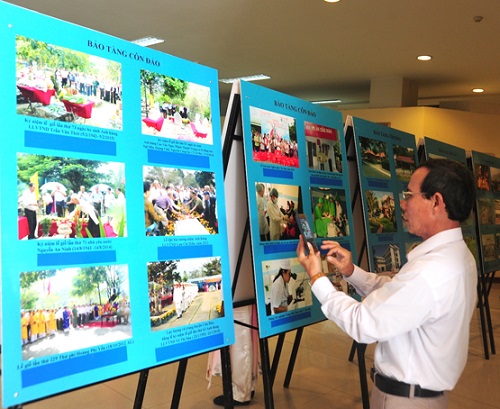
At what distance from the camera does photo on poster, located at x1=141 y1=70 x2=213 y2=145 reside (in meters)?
1.88

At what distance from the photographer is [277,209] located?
251 centimetres

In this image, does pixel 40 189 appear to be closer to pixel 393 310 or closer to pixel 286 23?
pixel 393 310

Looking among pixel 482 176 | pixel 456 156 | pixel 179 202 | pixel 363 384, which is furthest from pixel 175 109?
pixel 482 176

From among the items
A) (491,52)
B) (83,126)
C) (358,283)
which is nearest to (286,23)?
(491,52)

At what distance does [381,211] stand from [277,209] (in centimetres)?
141

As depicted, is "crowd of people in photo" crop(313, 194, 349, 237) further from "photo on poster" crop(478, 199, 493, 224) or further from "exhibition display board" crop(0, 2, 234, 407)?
"photo on poster" crop(478, 199, 493, 224)

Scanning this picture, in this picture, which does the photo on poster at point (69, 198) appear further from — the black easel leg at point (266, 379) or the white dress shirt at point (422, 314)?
the black easel leg at point (266, 379)

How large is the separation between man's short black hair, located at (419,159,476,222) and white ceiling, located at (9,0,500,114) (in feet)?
14.0

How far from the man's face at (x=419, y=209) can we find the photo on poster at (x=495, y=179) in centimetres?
408

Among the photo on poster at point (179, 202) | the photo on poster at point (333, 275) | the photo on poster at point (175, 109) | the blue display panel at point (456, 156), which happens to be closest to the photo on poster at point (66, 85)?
the photo on poster at point (175, 109)

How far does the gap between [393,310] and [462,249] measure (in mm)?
422

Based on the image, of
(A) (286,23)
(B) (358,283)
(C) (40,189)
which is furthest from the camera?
(A) (286,23)

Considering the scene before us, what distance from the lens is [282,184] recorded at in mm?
2564

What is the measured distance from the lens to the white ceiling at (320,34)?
19.2ft
